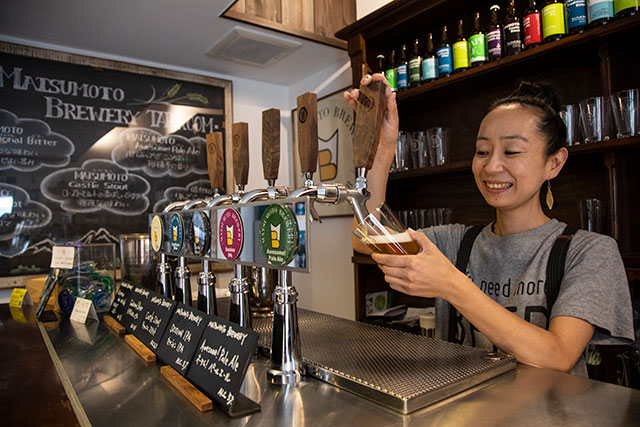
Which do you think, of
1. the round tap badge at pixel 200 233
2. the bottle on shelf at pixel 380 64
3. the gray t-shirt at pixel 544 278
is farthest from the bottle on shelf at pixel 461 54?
the round tap badge at pixel 200 233

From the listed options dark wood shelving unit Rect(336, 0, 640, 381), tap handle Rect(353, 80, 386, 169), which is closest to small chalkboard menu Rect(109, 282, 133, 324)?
tap handle Rect(353, 80, 386, 169)

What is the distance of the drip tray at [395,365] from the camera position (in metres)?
0.66

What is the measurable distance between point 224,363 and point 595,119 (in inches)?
62.0

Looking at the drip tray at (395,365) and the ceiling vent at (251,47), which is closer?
the drip tray at (395,365)

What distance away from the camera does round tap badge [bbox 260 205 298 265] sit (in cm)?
66

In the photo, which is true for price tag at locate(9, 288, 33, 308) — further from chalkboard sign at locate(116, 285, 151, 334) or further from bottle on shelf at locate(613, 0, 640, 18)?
bottle on shelf at locate(613, 0, 640, 18)

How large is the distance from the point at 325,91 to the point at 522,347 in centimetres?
253

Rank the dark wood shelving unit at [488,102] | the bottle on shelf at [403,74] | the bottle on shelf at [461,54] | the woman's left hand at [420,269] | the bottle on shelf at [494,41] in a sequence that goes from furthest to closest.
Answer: the bottle on shelf at [403,74] < the bottle on shelf at [461,54] < the bottle on shelf at [494,41] < the dark wood shelving unit at [488,102] < the woman's left hand at [420,269]

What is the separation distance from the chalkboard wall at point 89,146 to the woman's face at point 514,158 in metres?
2.14

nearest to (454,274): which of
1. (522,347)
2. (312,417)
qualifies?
(522,347)

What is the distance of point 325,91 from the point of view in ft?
10.4

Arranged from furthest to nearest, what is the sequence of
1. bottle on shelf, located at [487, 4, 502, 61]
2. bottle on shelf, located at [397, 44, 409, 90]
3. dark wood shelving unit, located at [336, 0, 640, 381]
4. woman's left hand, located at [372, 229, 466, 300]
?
1. bottle on shelf, located at [397, 44, 409, 90]
2. bottle on shelf, located at [487, 4, 502, 61]
3. dark wood shelving unit, located at [336, 0, 640, 381]
4. woman's left hand, located at [372, 229, 466, 300]

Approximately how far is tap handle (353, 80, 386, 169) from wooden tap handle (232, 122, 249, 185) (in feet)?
1.12

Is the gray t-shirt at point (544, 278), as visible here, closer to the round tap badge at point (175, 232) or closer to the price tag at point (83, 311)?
the round tap badge at point (175, 232)
